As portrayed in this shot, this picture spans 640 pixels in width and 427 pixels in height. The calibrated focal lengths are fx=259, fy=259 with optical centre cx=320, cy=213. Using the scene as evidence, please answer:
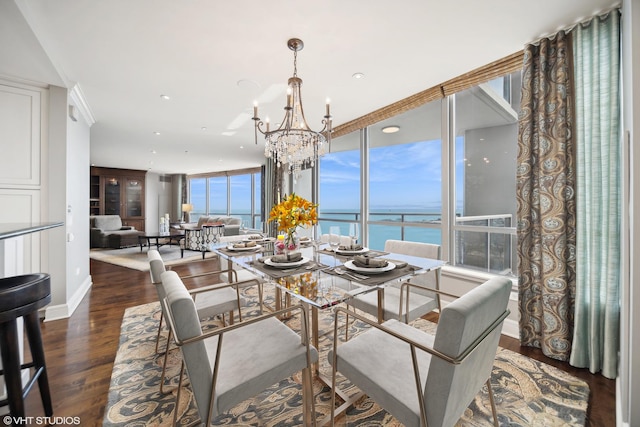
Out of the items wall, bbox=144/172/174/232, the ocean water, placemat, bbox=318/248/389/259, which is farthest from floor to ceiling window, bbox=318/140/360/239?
wall, bbox=144/172/174/232

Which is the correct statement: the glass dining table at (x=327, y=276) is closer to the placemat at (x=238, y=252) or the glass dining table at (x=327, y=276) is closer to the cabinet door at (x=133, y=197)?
the placemat at (x=238, y=252)

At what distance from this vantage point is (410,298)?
6.36 ft

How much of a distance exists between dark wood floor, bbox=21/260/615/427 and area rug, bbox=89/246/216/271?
1.92 m

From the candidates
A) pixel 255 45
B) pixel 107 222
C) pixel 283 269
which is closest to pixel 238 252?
pixel 283 269

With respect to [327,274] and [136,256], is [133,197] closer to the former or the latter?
[136,256]

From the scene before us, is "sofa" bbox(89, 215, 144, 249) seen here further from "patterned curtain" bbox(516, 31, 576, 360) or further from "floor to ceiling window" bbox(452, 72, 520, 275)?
"patterned curtain" bbox(516, 31, 576, 360)

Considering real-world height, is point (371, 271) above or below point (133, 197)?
below

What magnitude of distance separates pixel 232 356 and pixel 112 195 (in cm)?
976

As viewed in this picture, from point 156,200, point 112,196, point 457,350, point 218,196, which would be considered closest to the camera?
point 457,350

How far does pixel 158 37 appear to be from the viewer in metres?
1.97

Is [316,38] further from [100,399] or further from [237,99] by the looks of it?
[100,399]

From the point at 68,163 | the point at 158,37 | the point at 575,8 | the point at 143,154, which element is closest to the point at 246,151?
the point at 143,154

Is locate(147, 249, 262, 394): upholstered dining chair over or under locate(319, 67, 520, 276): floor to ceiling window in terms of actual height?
under

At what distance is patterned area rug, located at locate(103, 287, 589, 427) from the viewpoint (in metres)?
1.41
